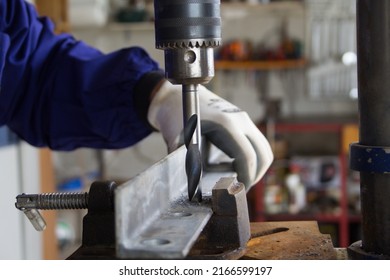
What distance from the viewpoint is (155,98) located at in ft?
3.39

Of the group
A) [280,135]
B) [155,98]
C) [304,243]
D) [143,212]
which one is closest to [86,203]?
[143,212]

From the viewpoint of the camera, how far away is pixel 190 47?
63cm

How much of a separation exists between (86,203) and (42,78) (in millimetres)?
556

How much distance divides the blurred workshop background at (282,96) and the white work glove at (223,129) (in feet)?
7.04

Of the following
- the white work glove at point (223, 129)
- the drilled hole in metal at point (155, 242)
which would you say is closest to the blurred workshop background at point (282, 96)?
the white work glove at point (223, 129)

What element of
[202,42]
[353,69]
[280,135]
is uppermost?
[202,42]

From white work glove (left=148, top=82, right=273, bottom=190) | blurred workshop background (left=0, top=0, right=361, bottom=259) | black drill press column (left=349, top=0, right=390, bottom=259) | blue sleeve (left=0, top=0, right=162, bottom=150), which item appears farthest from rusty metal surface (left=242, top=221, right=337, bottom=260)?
blurred workshop background (left=0, top=0, right=361, bottom=259)

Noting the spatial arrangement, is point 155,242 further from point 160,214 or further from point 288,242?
point 288,242

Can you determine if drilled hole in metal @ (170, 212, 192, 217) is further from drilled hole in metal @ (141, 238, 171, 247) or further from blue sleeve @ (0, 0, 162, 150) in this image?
blue sleeve @ (0, 0, 162, 150)

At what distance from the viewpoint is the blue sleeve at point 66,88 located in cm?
109

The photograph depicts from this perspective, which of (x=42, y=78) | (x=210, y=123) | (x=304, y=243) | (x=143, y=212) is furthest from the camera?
(x=42, y=78)

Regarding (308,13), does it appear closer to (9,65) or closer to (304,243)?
(9,65)

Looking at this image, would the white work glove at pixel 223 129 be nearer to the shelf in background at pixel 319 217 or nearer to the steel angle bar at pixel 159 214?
the steel angle bar at pixel 159 214

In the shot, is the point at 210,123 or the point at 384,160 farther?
the point at 210,123
